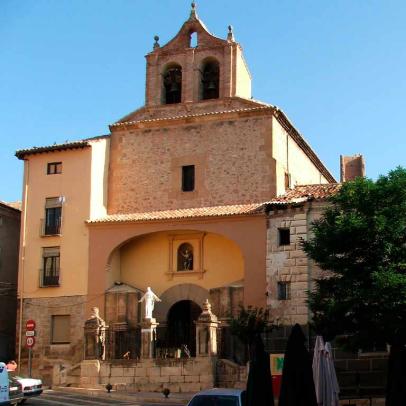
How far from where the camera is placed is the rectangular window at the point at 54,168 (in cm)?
3177

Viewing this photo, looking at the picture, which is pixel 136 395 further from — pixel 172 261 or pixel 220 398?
pixel 220 398

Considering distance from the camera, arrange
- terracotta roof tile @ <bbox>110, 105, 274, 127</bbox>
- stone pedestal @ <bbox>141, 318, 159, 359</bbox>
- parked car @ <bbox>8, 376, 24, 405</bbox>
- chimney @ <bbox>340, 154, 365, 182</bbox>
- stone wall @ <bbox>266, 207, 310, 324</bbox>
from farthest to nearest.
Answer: chimney @ <bbox>340, 154, 365, 182</bbox> → terracotta roof tile @ <bbox>110, 105, 274, 127</bbox> → stone wall @ <bbox>266, 207, 310, 324</bbox> → stone pedestal @ <bbox>141, 318, 159, 359</bbox> → parked car @ <bbox>8, 376, 24, 405</bbox>

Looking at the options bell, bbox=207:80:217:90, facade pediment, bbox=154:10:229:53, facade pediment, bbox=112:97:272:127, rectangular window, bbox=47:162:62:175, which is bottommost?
rectangular window, bbox=47:162:62:175

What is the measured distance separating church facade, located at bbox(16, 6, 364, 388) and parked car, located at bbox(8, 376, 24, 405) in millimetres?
5865

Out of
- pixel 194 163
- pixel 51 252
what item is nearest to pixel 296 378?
pixel 194 163

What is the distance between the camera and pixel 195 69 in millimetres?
32062

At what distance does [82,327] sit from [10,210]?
769cm

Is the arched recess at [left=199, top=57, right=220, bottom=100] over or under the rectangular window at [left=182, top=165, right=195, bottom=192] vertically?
over

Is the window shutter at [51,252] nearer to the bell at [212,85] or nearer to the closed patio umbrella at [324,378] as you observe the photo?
the bell at [212,85]

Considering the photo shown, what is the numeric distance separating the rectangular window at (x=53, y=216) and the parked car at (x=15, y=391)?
9.68 metres

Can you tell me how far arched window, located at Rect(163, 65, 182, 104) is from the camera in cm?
3275

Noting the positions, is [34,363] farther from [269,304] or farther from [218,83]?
[218,83]

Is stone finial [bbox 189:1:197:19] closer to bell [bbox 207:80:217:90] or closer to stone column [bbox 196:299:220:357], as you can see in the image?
bell [bbox 207:80:217:90]

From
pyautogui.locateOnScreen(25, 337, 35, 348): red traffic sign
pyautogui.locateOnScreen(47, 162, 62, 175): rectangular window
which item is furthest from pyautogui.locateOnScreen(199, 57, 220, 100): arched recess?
pyautogui.locateOnScreen(25, 337, 35, 348): red traffic sign
